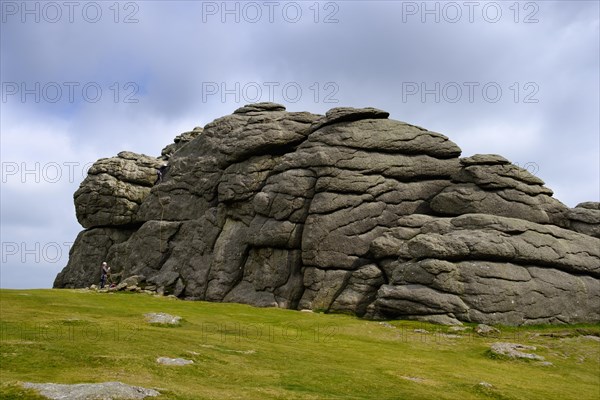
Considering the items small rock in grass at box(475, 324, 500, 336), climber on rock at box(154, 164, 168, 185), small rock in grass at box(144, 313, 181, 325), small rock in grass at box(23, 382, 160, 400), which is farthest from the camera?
climber on rock at box(154, 164, 168, 185)

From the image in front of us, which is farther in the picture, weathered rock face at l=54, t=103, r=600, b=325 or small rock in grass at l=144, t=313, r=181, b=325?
weathered rock face at l=54, t=103, r=600, b=325

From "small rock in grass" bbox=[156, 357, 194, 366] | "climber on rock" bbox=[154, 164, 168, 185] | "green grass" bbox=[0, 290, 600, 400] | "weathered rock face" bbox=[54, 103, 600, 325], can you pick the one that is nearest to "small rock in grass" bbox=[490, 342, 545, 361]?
"green grass" bbox=[0, 290, 600, 400]

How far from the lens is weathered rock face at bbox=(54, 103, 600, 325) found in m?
68.8

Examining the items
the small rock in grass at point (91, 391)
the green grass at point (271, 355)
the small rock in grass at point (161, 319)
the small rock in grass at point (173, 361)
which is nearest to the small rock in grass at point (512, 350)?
the green grass at point (271, 355)

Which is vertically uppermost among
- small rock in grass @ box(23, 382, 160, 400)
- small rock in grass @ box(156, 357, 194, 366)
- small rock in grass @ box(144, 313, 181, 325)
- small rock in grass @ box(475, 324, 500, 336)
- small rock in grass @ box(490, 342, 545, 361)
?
small rock in grass @ box(23, 382, 160, 400)

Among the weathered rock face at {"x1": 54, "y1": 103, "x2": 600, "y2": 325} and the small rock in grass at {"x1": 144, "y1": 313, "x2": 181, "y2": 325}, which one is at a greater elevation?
the weathered rock face at {"x1": 54, "y1": 103, "x2": 600, "y2": 325}

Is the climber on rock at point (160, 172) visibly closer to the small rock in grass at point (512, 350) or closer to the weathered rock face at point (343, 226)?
the weathered rock face at point (343, 226)

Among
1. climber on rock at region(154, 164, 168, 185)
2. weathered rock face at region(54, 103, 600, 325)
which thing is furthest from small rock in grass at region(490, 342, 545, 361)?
climber on rock at region(154, 164, 168, 185)

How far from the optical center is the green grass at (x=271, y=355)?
30750 millimetres

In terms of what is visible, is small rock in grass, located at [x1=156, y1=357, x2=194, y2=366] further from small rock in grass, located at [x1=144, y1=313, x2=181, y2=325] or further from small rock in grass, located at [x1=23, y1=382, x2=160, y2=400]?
small rock in grass, located at [x1=144, y1=313, x2=181, y2=325]

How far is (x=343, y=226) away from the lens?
268 feet

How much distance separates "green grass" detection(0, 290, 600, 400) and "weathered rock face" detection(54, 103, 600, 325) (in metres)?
7.00

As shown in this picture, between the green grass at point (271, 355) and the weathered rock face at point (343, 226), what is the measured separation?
7.00 metres

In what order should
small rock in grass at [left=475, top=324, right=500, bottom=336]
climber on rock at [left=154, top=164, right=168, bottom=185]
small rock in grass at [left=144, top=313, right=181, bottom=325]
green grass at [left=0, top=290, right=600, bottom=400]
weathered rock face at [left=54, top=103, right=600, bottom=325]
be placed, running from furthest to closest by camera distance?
climber on rock at [left=154, top=164, right=168, bottom=185], weathered rock face at [left=54, top=103, right=600, bottom=325], small rock in grass at [left=475, top=324, right=500, bottom=336], small rock in grass at [left=144, top=313, right=181, bottom=325], green grass at [left=0, top=290, right=600, bottom=400]
